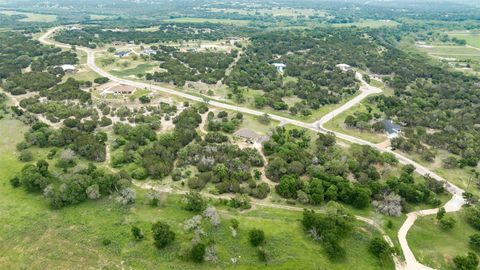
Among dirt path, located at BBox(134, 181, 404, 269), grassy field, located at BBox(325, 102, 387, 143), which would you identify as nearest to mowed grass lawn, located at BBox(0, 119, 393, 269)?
dirt path, located at BBox(134, 181, 404, 269)

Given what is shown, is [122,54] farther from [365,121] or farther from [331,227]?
[331,227]

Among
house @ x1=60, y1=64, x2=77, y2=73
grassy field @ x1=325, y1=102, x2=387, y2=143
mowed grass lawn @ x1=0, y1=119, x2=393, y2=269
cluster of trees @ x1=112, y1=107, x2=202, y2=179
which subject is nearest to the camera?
mowed grass lawn @ x1=0, y1=119, x2=393, y2=269

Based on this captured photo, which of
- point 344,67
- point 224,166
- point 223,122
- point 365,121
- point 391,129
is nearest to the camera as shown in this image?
point 224,166

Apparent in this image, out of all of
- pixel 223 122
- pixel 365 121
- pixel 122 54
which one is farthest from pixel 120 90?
pixel 365 121

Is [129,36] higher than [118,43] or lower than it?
higher

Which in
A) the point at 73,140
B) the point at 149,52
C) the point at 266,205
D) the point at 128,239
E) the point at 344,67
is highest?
the point at 149,52

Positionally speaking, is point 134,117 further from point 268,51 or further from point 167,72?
point 268,51

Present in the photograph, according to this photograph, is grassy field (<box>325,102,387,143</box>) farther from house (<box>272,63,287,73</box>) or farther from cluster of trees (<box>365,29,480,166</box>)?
house (<box>272,63,287,73</box>)
